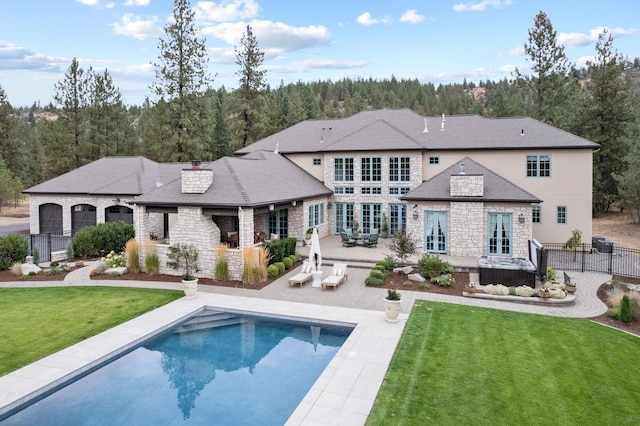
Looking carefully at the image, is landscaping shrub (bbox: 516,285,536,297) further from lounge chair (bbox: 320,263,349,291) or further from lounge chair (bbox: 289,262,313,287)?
lounge chair (bbox: 289,262,313,287)

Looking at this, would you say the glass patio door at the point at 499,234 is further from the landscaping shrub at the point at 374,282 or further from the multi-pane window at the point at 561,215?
the landscaping shrub at the point at 374,282

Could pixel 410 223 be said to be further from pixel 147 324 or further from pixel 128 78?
pixel 128 78

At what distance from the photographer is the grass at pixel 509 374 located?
6.96 meters

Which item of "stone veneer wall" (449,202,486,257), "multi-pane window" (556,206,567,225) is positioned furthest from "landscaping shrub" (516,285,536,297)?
"multi-pane window" (556,206,567,225)

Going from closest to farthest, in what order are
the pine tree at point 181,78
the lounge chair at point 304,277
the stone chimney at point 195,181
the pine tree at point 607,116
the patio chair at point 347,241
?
the lounge chair at point 304,277, the stone chimney at point 195,181, the patio chair at point 347,241, the pine tree at point 607,116, the pine tree at point 181,78

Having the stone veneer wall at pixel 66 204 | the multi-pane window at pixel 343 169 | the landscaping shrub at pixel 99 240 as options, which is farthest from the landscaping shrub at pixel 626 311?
the stone veneer wall at pixel 66 204

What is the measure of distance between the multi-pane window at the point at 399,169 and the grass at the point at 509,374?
13431 mm

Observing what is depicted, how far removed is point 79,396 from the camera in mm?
7867

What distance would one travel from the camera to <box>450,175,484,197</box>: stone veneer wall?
1908cm

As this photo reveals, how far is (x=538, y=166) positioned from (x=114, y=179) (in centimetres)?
2664

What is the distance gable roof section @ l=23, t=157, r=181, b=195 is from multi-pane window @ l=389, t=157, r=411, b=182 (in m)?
15.3

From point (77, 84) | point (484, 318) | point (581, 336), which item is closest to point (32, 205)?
point (77, 84)

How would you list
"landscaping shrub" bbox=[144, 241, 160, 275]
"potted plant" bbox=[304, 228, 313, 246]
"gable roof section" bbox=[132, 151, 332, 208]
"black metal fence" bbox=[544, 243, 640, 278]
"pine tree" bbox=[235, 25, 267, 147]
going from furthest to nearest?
"pine tree" bbox=[235, 25, 267, 147] < "potted plant" bbox=[304, 228, 313, 246] < "black metal fence" bbox=[544, 243, 640, 278] < "landscaping shrub" bbox=[144, 241, 160, 275] < "gable roof section" bbox=[132, 151, 332, 208]

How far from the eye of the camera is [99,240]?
20547 millimetres
